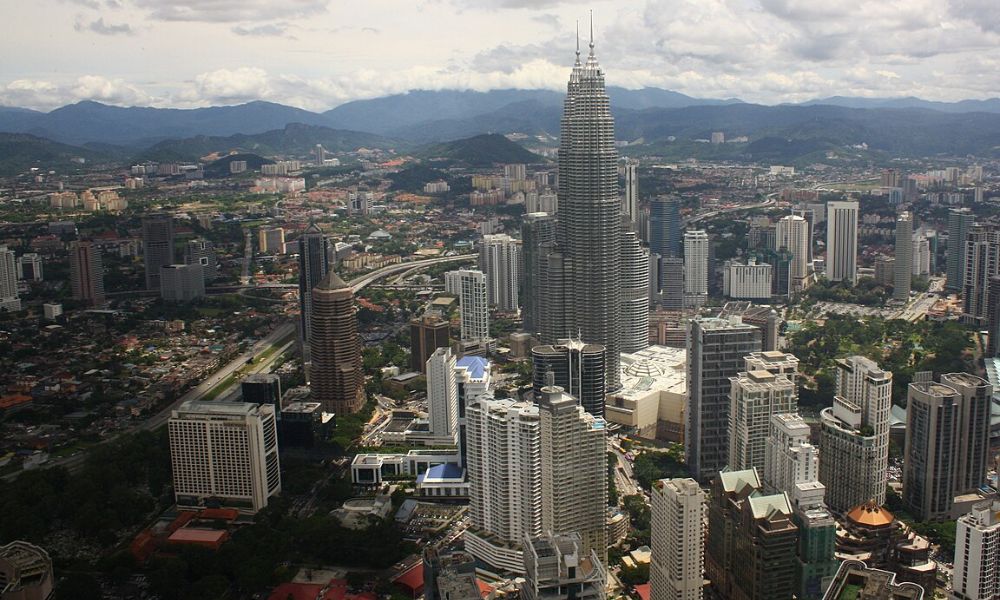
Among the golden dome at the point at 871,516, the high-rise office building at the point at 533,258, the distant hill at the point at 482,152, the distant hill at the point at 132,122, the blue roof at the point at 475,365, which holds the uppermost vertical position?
the distant hill at the point at 132,122

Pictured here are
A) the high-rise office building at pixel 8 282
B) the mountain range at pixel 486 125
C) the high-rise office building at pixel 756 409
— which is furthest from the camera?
the mountain range at pixel 486 125

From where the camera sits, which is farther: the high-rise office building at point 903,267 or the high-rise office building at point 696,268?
the high-rise office building at point 903,267

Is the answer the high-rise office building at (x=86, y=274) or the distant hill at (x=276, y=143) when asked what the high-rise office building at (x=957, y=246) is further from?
the high-rise office building at (x=86, y=274)

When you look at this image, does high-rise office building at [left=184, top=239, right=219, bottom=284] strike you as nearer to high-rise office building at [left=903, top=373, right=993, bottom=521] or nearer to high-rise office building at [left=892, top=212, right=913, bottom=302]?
high-rise office building at [left=903, top=373, right=993, bottom=521]

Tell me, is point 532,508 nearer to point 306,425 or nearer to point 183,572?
Result: point 183,572

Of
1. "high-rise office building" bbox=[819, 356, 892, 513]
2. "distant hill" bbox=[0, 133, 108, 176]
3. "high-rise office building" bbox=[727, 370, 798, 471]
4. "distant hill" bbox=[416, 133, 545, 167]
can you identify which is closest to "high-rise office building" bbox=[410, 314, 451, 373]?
"high-rise office building" bbox=[727, 370, 798, 471]

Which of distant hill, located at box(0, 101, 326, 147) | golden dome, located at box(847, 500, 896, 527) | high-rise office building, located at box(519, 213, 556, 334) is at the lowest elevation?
golden dome, located at box(847, 500, 896, 527)

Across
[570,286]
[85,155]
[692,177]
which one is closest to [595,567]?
[570,286]

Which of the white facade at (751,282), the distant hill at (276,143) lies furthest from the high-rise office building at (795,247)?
the distant hill at (276,143)
